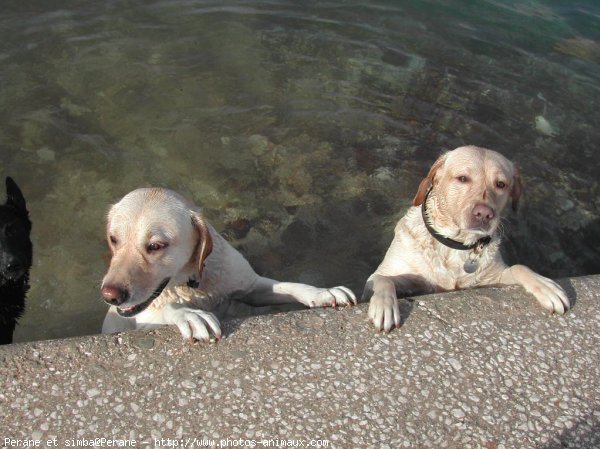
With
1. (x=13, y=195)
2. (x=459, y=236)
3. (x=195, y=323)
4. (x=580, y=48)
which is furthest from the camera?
(x=580, y=48)

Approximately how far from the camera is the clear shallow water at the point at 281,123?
18.3 feet

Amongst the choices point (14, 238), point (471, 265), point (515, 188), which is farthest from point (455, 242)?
point (14, 238)

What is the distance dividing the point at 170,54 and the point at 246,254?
418cm

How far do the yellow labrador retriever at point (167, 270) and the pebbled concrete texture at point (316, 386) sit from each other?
0.18m

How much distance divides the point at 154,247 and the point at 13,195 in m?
2.16

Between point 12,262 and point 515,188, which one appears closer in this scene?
point 515,188

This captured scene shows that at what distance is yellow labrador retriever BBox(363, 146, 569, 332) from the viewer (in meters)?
3.78

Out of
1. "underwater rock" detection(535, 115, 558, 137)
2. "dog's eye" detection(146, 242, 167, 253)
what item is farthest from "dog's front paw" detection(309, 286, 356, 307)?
"underwater rock" detection(535, 115, 558, 137)

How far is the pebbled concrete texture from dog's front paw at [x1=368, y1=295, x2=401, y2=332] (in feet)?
0.18

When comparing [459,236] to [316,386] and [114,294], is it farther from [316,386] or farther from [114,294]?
[114,294]

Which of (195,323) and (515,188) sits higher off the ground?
(515,188)

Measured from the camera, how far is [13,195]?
468 cm

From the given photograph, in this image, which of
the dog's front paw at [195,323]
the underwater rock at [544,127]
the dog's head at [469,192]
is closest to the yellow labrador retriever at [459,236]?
the dog's head at [469,192]

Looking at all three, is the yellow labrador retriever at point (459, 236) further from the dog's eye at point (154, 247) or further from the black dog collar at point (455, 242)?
the dog's eye at point (154, 247)
